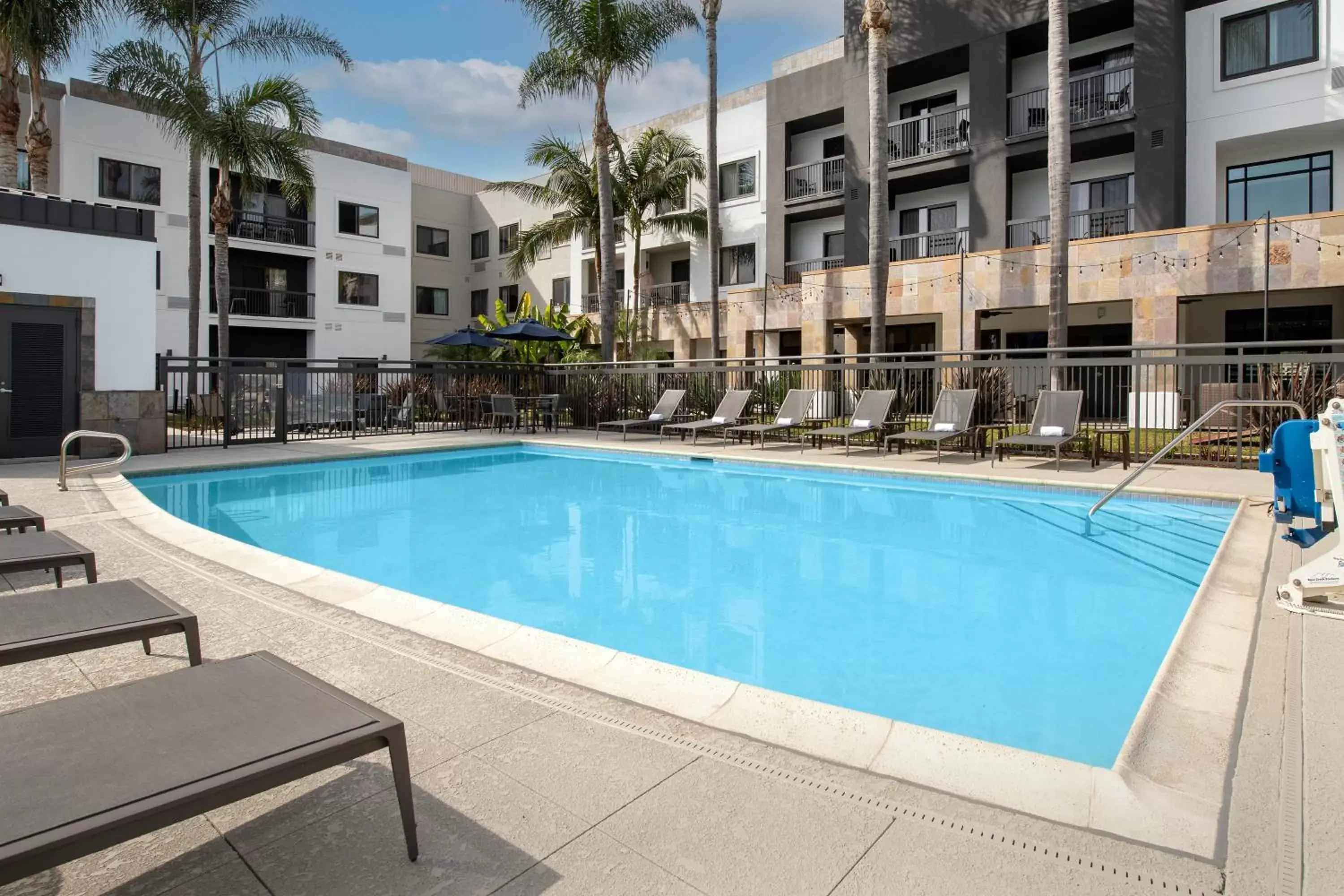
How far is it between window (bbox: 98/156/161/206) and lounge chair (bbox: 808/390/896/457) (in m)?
23.5

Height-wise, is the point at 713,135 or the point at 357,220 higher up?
the point at 357,220

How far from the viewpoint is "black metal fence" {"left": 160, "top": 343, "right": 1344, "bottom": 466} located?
1073 cm

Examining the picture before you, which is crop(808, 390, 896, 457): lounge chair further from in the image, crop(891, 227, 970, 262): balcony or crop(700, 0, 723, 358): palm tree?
crop(891, 227, 970, 262): balcony

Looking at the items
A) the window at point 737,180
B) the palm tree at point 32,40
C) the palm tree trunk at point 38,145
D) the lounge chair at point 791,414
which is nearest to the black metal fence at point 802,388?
the lounge chair at point 791,414

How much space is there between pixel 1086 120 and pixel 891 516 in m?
15.7

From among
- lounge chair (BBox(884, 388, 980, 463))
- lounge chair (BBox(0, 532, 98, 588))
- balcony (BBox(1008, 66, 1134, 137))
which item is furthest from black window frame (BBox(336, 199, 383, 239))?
lounge chair (BBox(0, 532, 98, 588))

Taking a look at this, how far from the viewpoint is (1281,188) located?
61.0 feet

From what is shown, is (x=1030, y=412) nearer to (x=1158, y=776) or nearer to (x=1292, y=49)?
(x=1292, y=49)

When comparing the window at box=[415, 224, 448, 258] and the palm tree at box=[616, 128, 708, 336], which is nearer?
the palm tree at box=[616, 128, 708, 336]

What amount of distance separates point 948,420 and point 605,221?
Answer: 10.6 metres

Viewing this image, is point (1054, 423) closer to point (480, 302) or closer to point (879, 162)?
point (879, 162)

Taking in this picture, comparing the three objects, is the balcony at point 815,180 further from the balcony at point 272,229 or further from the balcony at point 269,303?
the balcony at point 269,303

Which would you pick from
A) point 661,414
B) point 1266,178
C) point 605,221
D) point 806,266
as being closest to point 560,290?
point 806,266

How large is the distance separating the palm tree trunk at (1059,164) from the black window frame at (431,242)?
26.7 meters
